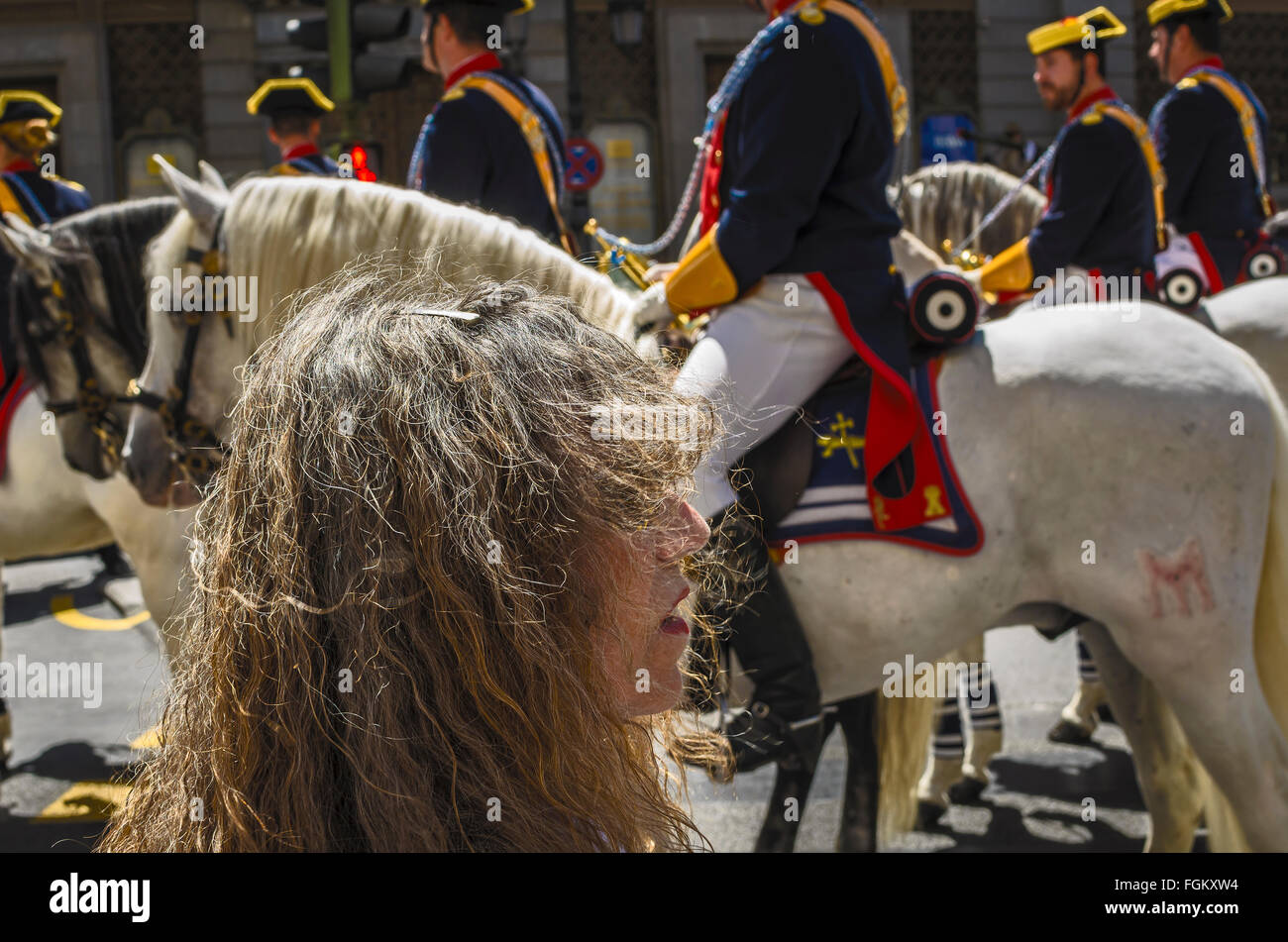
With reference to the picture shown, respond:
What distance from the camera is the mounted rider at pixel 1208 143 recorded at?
235 inches

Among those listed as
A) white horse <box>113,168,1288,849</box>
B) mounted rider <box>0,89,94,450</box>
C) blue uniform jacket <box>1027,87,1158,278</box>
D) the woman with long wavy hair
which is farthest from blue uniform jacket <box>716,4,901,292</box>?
mounted rider <box>0,89,94,450</box>

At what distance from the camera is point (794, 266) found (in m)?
3.24

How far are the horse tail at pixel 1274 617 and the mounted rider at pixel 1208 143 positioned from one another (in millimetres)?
3259

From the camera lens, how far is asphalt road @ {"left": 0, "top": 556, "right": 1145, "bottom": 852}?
176 inches

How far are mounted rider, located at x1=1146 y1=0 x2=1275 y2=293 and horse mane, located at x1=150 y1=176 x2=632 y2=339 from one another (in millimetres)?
4023

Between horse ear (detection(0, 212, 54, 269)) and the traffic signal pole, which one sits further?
the traffic signal pole

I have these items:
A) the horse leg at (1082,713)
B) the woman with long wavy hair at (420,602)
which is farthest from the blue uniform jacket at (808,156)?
the horse leg at (1082,713)

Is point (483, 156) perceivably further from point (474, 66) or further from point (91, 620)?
point (91, 620)

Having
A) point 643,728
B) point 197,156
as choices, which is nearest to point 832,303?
point 643,728
